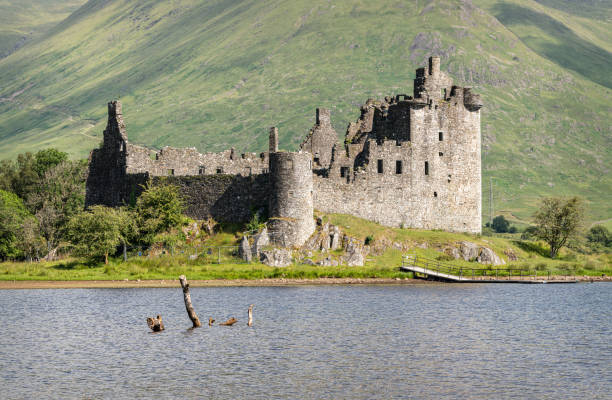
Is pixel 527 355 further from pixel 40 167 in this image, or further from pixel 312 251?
pixel 40 167

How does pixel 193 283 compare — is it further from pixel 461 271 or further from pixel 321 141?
pixel 321 141

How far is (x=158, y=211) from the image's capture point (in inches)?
3086

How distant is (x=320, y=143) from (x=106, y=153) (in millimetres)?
22232

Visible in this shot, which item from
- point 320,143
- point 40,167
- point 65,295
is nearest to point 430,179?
point 320,143

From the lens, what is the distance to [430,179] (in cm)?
8675

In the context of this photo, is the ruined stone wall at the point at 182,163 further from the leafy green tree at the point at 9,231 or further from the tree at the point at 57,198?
the leafy green tree at the point at 9,231

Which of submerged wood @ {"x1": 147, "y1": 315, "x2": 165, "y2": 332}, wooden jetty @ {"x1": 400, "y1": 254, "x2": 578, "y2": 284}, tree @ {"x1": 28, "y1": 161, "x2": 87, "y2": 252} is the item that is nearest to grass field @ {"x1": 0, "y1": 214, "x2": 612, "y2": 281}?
wooden jetty @ {"x1": 400, "y1": 254, "x2": 578, "y2": 284}

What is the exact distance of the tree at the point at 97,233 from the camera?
75688 millimetres

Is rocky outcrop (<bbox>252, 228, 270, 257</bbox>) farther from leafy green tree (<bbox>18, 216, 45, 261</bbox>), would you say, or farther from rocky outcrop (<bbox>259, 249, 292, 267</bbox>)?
leafy green tree (<bbox>18, 216, 45, 261</bbox>)

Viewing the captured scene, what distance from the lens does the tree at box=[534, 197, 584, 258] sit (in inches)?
3564

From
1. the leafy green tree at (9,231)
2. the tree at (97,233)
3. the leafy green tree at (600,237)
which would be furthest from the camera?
the leafy green tree at (600,237)

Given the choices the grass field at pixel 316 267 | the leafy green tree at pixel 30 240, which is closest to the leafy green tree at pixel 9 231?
the leafy green tree at pixel 30 240

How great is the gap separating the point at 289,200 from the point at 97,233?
55.6 feet

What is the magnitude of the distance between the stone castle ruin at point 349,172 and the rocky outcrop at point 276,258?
1374mm
